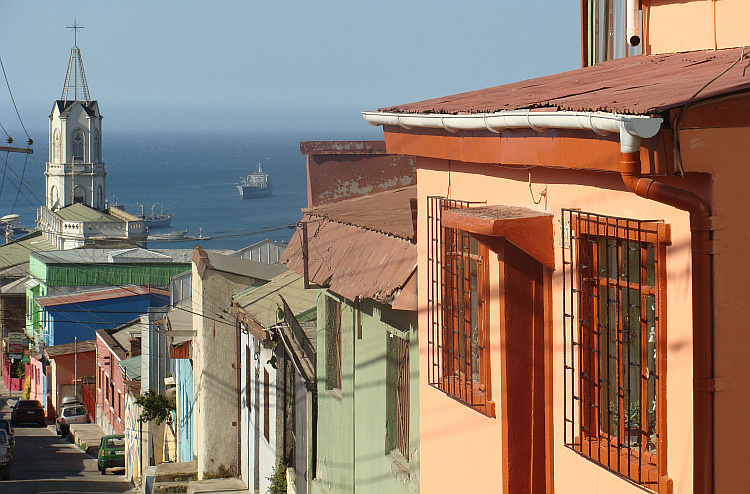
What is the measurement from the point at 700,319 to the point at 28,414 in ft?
151

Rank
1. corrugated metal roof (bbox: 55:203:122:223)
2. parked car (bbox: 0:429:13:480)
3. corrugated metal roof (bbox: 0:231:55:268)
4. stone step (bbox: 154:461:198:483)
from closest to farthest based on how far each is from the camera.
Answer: stone step (bbox: 154:461:198:483)
parked car (bbox: 0:429:13:480)
corrugated metal roof (bbox: 0:231:55:268)
corrugated metal roof (bbox: 55:203:122:223)

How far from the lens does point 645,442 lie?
4164mm

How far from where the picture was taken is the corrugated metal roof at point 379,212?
8.12 m

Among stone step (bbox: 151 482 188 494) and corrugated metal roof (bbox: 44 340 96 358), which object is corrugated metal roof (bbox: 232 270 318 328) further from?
corrugated metal roof (bbox: 44 340 96 358)

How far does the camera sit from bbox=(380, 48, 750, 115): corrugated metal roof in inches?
150

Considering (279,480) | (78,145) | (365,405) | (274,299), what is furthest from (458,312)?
(78,145)

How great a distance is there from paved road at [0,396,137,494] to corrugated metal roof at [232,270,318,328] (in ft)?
50.9

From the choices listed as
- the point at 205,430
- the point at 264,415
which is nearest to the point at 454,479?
the point at 264,415

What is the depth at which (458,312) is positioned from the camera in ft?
19.0

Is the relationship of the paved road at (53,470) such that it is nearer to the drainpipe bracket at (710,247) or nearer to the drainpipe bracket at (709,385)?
the drainpipe bracket at (709,385)

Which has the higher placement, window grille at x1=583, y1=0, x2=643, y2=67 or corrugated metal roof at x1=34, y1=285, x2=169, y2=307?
window grille at x1=583, y1=0, x2=643, y2=67

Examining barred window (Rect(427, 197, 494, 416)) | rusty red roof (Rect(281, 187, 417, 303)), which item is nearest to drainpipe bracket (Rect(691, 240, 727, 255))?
barred window (Rect(427, 197, 494, 416))

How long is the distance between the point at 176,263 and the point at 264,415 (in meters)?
45.8

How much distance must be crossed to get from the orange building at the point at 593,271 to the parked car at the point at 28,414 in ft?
141
